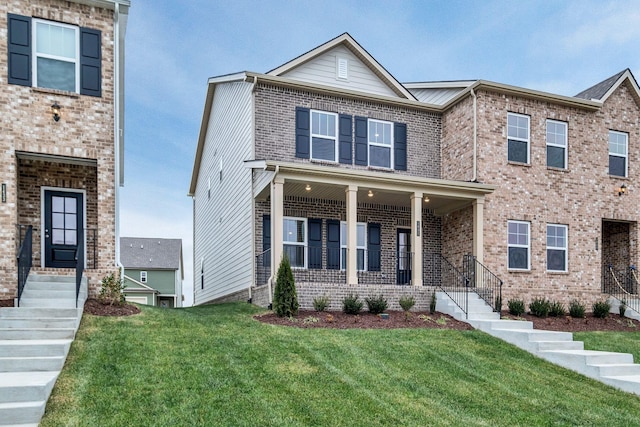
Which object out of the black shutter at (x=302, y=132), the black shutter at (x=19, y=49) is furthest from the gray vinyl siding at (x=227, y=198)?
the black shutter at (x=19, y=49)

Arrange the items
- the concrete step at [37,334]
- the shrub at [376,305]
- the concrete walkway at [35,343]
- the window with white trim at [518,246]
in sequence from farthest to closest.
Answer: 1. the window with white trim at [518,246]
2. the shrub at [376,305]
3. the concrete step at [37,334]
4. the concrete walkway at [35,343]

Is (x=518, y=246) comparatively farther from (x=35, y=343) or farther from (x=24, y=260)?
(x=35, y=343)

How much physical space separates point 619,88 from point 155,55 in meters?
21.5

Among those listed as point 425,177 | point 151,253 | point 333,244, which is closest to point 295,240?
point 333,244

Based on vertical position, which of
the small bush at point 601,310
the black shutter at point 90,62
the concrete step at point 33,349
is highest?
the black shutter at point 90,62

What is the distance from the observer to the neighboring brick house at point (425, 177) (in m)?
14.3

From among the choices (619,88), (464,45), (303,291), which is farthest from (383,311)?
(464,45)

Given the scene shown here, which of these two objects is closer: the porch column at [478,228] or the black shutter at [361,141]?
the porch column at [478,228]

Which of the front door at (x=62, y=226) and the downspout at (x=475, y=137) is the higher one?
the downspout at (x=475, y=137)

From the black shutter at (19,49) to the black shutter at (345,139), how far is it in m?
8.03

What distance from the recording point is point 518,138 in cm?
1548

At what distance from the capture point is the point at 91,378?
21.2ft

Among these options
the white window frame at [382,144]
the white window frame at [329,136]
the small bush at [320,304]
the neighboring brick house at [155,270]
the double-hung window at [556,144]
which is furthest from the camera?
the neighboring brick house at [155,270]

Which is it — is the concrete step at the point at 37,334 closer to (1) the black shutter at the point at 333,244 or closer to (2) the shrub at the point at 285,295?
(2) the shrub at the point at 285,295
